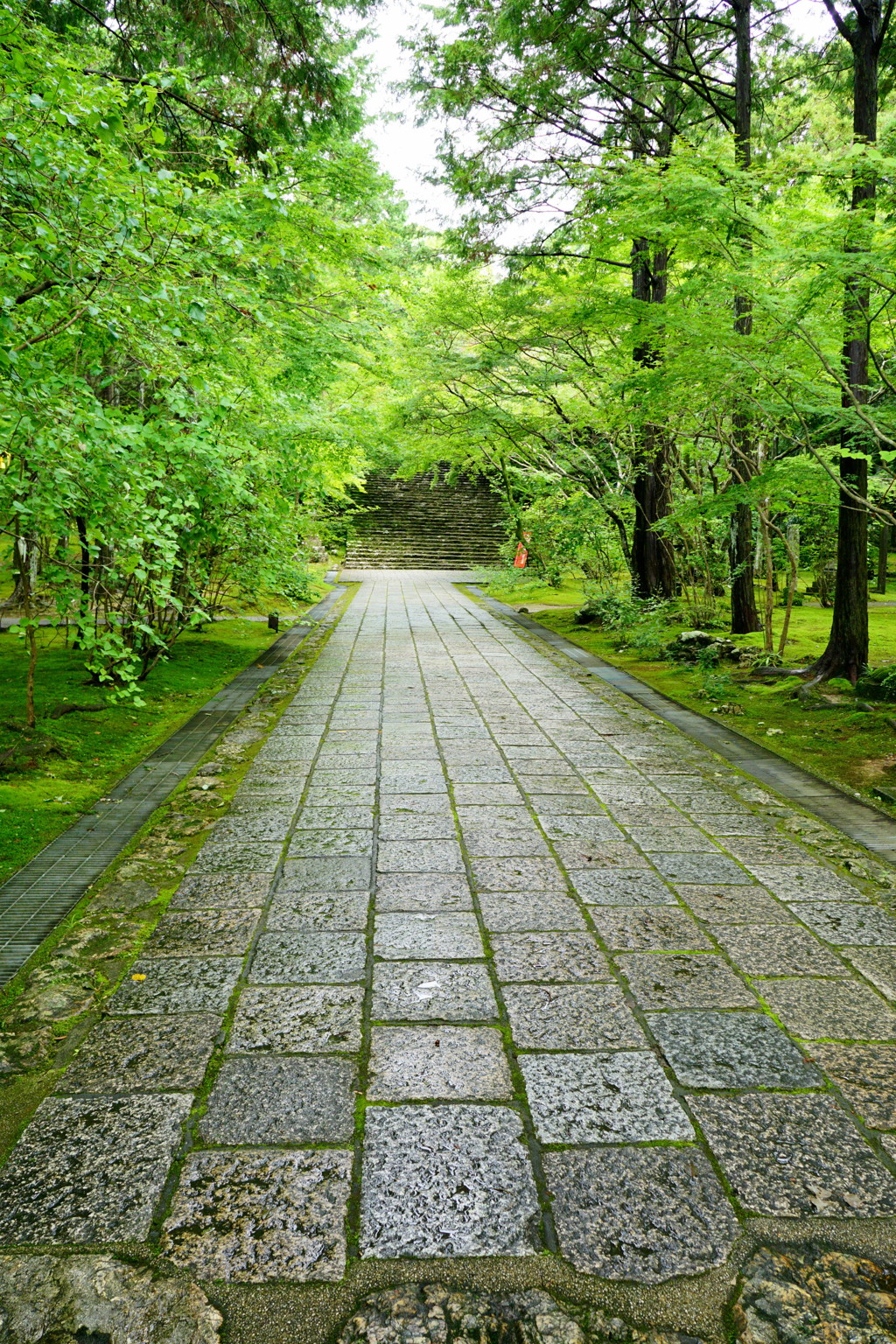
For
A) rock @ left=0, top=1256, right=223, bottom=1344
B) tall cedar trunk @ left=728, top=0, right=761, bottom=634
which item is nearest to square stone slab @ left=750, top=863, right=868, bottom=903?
rock @ left=0, top=1256, right=223, bottom=1344

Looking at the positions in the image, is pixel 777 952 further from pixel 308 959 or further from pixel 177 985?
pixel 177 985

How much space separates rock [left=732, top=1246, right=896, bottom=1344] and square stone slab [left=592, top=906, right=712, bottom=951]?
1216 mm

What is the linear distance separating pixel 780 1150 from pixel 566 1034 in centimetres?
62

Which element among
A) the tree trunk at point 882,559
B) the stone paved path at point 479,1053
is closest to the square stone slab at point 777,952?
the stone paved path at point 479,1053

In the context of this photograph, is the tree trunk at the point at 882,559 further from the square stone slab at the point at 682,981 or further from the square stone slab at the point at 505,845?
the square stone slab at the point at 682,981

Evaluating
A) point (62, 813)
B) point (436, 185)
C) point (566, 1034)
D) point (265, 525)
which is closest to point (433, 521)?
point (436, 185)

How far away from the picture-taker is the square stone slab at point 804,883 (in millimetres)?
3283

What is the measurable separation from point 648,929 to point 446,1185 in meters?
1.42

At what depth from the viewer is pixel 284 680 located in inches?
299

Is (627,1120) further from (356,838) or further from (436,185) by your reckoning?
(436,185)

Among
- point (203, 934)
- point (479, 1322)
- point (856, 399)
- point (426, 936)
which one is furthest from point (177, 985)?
point (856, 399)

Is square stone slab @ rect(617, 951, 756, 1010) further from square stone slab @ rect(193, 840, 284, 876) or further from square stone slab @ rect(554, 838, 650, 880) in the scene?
square stone slab @ rect(193, 840, 284, 876)

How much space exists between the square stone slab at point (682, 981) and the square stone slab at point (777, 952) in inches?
4.3

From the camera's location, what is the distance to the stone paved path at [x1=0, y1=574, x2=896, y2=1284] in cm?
171
